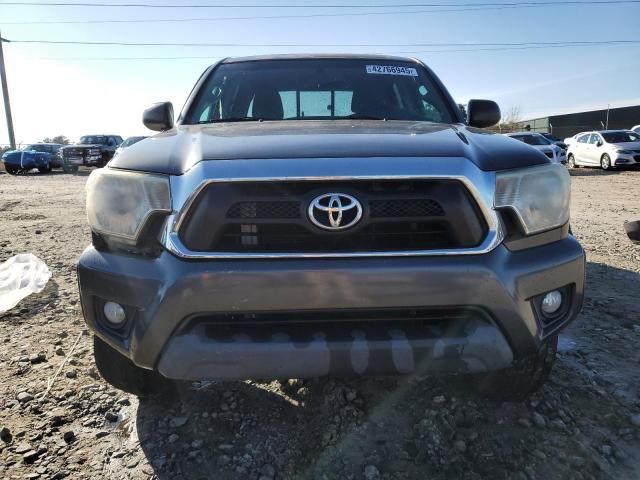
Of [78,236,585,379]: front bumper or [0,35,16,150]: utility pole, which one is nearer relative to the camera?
[78,236,585,379]: front bumper

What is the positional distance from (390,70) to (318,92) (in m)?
0.55

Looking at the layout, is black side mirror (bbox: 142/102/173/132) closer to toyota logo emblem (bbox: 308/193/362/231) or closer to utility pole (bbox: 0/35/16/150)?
toyota logo emblem (bbox: 308/193/362/231)

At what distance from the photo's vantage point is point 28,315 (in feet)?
12.1

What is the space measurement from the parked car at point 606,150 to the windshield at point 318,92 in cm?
1918

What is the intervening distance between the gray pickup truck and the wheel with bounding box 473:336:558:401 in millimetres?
317

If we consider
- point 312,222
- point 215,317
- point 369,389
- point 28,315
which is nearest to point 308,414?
point 369,389

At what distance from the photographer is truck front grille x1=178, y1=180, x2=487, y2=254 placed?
1.78m

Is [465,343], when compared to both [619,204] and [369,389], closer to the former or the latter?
[369,389]

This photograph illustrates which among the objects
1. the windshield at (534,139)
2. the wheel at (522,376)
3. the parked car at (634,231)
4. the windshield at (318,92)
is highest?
the windshield at (318,92)

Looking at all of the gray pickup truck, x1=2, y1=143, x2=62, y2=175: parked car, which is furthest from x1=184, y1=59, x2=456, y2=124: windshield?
x1=2, y1=143, x2=62, y2=175: parked car

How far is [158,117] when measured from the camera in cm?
309

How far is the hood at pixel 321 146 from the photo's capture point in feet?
6.11

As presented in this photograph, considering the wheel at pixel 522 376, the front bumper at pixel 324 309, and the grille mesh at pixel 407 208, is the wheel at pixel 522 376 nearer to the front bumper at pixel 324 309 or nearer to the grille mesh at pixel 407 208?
the front bumper at pixel 324 309

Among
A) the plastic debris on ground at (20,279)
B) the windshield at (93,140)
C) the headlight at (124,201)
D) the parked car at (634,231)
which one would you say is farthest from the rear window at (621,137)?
the windshield at (93,140)
